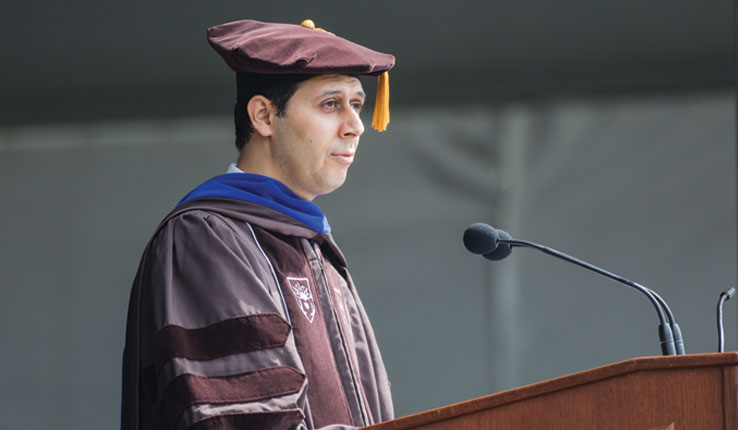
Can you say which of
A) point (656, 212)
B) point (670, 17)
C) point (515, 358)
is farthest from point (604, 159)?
point (515, 358)

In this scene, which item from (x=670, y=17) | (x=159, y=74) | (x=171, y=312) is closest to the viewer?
(x=171, y=312)

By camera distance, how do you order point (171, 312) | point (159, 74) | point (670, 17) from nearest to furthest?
1. point (171, 312)
2. point (670, 17)
3. point (159, 74)

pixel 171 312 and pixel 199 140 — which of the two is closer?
pixel 171 312

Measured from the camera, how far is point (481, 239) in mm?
2221

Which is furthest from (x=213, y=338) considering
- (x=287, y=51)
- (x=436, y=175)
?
(x=436, y=175)

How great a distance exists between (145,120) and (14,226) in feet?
2.50

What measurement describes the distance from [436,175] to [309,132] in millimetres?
2253

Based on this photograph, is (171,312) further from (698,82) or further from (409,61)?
(698,82)

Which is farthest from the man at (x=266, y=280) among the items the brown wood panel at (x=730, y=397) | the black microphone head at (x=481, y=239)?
the brown wood panel at (x=730, y=397)

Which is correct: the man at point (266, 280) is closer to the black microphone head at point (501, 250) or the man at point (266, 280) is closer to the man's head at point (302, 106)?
the man's head at point (302, 106)

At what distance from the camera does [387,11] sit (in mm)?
4629

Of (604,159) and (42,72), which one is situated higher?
(42,72)

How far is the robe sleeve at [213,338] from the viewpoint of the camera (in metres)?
2.06

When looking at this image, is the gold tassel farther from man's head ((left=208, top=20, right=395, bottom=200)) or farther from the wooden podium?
the wooden podium
